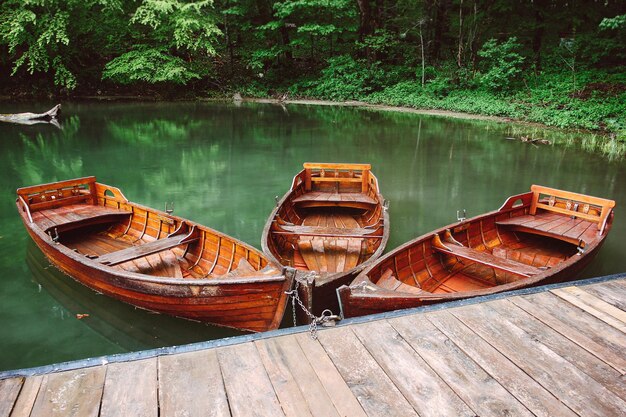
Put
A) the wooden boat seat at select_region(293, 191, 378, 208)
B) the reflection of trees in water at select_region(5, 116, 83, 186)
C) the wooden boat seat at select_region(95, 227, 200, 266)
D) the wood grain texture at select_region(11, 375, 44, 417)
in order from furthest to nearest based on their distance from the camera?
1. the reflection of trees in water at select_region(5, 116, 83, 186)
2. the wooden boat seat at select_region(293, 191, 378, 208)
3. the wooden boat seat at select_region(95, 227, 200, 266)
4. the wood grain texture at select_region(11, 375, 44, 417)

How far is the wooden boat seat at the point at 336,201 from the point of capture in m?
7.22

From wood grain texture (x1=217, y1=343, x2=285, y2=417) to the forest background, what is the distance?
59.9 ft

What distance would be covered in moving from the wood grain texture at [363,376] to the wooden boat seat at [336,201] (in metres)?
4.41

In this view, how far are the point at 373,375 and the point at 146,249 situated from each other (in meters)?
3.66

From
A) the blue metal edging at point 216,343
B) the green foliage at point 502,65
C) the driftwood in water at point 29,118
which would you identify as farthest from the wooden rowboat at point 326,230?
the driftwood in water at point 29,118

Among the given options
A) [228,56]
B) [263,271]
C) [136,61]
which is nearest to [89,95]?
[136,61]

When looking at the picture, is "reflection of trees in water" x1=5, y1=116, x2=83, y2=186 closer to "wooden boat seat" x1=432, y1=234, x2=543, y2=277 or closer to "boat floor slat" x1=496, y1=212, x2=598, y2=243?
"wooden boat seat" x1=432, y1=234, x2=543, y2=277

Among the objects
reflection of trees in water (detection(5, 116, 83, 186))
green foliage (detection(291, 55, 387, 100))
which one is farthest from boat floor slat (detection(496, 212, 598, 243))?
green foliage (detection(291, 55, 387, 100))

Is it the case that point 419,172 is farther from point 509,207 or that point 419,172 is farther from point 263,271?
point 263,271

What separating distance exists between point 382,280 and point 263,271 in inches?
48.0

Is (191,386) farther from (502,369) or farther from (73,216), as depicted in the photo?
(73,216)

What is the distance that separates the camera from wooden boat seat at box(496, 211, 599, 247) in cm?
560

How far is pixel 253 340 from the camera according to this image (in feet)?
9.25

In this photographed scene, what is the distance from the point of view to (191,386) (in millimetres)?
2412
